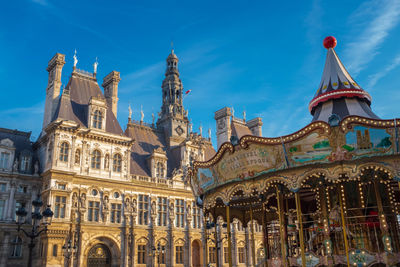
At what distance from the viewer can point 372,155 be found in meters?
14.5

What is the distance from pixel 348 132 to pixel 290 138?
206cm

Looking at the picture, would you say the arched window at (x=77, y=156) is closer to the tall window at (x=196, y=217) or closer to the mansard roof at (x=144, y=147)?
the mansard roof at (x=144, y=147)

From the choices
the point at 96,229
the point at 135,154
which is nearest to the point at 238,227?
Result: the point at 135,154

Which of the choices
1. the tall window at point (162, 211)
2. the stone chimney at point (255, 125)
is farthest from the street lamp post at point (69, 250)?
the stone chimney at point (255, 125)

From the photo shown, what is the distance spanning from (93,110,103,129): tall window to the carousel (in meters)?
17.9

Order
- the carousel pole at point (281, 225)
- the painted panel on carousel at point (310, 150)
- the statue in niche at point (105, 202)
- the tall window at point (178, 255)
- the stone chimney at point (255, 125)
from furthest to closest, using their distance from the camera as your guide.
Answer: the stone chimney at point (255, 125) → the tall window at point (178, 255) → the statue in niche at point (105, 202) → the carousel pole at point (281, 225) → the painted panel on carousel at point (310, 150)

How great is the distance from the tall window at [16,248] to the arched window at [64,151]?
6.98 m

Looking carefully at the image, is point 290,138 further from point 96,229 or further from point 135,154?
point 135,154

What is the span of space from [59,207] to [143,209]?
8.11 metres

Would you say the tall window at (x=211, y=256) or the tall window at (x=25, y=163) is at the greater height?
the tall window at (x=25, y=163)

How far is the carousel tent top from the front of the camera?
59.6 ft

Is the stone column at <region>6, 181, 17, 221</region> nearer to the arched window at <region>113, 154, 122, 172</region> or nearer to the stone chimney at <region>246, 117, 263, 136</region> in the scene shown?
the arched window at <region>113, 154, 122, 172</region>

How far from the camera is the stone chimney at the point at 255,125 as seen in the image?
52219 mm

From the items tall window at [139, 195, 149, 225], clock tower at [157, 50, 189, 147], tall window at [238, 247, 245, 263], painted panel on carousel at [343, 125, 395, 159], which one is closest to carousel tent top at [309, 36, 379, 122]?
painted panel on carousel at [343, 125, 395, 159]
